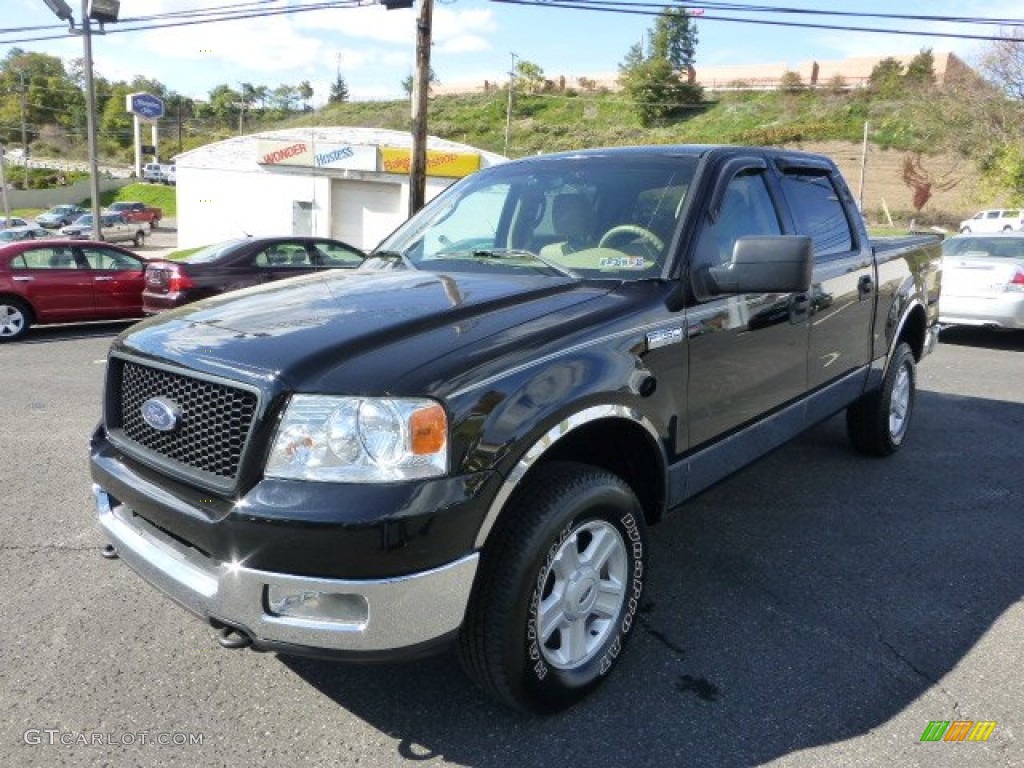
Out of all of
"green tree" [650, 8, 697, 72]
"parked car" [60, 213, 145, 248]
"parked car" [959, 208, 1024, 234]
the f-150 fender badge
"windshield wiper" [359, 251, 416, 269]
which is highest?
"green tree" [650, 8, 697, 72]

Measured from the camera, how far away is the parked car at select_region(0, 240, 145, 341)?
11266mm

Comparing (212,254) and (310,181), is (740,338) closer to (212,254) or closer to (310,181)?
(212,254)

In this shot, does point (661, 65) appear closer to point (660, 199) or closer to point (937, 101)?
point (937, 101)

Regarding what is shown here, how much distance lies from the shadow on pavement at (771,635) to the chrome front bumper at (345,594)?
57 centimetres

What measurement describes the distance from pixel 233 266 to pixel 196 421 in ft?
31.7

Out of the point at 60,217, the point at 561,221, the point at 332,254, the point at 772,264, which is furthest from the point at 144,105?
the point at 772,264

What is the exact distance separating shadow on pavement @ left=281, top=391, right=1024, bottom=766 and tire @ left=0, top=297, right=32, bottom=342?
34.4ft

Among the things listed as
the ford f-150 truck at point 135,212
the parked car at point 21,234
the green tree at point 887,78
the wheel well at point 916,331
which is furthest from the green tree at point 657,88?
the wheel well at point 916,331

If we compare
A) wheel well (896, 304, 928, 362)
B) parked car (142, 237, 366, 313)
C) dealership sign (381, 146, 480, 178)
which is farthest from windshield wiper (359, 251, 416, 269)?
dealership sign (381, 146, 480, 178)

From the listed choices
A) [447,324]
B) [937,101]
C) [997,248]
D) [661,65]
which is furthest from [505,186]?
[661,65]

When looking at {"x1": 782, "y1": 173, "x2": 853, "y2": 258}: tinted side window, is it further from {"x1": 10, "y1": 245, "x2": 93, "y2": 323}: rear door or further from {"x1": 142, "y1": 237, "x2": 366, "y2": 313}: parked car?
{"x1": 10, "y1": 245, "x2": 93, "y2": 323}: rear door

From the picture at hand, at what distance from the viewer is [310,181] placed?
32.9 m

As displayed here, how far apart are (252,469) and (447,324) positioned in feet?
2.46

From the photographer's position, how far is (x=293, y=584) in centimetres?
213
